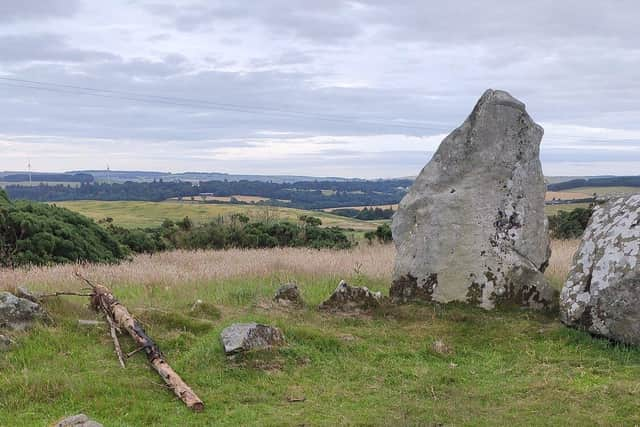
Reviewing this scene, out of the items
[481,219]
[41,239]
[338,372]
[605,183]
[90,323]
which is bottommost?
[338,372]

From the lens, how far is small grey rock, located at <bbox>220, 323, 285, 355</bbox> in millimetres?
8945

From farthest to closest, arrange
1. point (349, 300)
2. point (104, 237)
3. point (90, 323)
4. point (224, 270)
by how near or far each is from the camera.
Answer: point (104, 237), point (224, 270), point (349, 300), point (90, 323)

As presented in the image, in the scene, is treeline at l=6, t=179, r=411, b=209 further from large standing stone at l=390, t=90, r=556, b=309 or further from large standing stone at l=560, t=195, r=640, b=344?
large standing stone at l=560, t=195, r=640, b=344

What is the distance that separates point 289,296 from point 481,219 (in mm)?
3968

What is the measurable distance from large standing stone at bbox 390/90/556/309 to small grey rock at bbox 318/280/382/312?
674 millimetres

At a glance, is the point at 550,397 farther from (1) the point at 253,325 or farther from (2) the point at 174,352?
(2) the point at 174,352

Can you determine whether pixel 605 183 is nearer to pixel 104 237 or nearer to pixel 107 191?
pixel 104 237

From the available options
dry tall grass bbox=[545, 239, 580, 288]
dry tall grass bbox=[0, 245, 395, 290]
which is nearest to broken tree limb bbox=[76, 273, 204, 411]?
dry tall grass bbox=[0, 245, 395, 290]

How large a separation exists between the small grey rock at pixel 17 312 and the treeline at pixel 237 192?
75.5m

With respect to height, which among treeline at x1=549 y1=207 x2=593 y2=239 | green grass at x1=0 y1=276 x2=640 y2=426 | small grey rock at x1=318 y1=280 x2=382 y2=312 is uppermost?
treeline at x1=549 y1=207 x2=593 y2=239

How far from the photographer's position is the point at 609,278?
970 centimetres

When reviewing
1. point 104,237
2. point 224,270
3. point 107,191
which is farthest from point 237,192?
point 224,270

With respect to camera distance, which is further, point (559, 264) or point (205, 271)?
point (559, 264)

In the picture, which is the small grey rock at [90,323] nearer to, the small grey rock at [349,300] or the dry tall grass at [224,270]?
the dry tall grass at [224,270]
